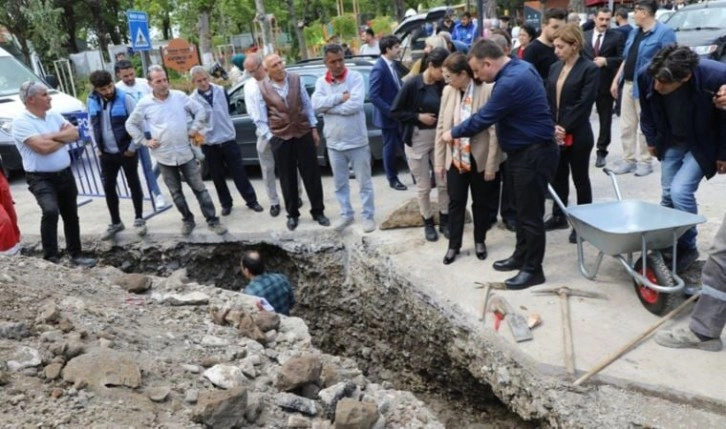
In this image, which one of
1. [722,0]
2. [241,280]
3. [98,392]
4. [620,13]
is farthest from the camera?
[722,0]

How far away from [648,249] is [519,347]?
3.48 feet

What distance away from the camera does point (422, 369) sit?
4891 mm

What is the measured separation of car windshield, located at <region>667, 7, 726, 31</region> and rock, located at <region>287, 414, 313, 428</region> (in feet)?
40.8

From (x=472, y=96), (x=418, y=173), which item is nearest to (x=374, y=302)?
(x=418, y=173)

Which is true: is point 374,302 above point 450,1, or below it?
below

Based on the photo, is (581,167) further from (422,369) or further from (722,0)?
(722,0)

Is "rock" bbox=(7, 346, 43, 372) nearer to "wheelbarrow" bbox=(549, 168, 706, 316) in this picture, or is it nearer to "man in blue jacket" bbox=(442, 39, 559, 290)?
"man in blue jacket" bbox=(442, 39, 559, 290)

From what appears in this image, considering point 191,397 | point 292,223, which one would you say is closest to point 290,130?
point 292,223

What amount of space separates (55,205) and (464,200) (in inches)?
156

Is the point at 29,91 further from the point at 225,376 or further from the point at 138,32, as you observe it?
the point at 138,32

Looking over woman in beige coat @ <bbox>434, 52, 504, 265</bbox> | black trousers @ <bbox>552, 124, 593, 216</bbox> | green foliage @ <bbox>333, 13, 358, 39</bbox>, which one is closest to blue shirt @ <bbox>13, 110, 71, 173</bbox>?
woman in beige coat @ <bbox>434, 52, 504, 265</bbox>

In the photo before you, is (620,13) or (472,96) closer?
(472,96)

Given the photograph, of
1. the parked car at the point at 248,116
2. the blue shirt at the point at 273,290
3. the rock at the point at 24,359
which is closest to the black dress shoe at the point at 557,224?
the blue shirt at the point at 273,290

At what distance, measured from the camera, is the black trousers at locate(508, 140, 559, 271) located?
433cm
